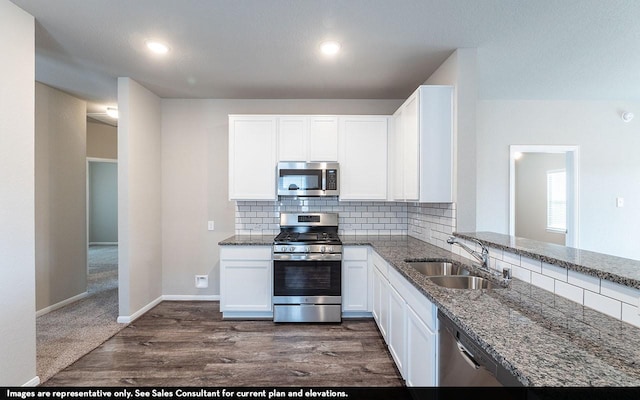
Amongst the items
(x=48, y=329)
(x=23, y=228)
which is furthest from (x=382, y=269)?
(x=48, y=329)

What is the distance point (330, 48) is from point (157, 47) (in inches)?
57.6

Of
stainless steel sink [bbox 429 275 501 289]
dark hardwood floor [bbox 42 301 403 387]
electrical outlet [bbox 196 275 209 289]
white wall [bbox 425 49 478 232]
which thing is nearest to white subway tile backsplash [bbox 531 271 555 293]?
stainless steel sink [bbox 429 275 501 289]

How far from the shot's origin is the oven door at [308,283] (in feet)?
10.2

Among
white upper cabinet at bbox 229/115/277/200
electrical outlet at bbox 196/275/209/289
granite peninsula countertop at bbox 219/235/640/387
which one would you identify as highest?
white upper cabinet at bbox 229/115/277/200

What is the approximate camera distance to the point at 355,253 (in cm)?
321

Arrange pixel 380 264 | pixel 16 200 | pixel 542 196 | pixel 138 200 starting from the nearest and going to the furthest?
1. pixel 16 200
2. pixel 380 264
3. pixel 138 200
4. pixel 542 196

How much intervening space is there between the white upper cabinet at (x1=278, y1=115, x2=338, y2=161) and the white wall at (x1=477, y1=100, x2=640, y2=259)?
83.0 inches

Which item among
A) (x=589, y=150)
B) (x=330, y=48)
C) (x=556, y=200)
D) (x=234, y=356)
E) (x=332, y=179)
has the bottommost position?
(x=234, y=356)

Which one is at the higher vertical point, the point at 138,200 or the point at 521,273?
the point at 138,200

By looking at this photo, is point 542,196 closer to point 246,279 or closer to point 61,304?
point 246,279

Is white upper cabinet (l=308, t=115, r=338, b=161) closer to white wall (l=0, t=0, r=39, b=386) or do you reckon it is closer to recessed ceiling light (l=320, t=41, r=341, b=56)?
recessed ceiling light (l=320, t=41, r=341, b=56)

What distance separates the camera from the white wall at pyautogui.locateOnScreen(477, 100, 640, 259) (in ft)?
13.0

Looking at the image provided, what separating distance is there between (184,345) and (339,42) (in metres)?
2.97

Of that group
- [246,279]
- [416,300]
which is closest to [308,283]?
[246,279]
